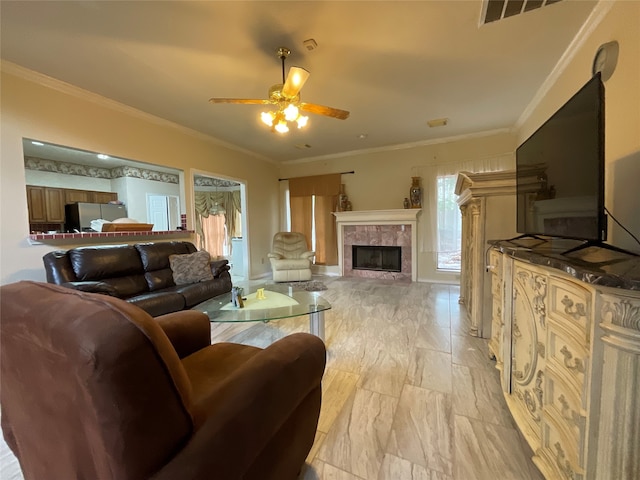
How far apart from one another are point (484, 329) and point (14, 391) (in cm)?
302

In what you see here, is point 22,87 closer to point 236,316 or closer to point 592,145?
point 236,316

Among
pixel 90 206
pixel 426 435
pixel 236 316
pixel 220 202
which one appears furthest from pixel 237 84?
pixel 220 202

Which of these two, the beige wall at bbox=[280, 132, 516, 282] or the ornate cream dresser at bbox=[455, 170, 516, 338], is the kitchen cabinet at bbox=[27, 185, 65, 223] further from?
the ornate cream dresser at bbox=[455, 170, 516, 338]

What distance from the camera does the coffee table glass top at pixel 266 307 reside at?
1931mm

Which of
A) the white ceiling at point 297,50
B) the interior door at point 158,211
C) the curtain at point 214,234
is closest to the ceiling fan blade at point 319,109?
the white ceiling at point 297,50

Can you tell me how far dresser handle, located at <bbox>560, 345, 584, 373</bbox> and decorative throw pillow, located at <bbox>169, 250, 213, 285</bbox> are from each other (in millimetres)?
3350

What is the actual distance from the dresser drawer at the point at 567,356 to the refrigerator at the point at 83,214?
6.47m

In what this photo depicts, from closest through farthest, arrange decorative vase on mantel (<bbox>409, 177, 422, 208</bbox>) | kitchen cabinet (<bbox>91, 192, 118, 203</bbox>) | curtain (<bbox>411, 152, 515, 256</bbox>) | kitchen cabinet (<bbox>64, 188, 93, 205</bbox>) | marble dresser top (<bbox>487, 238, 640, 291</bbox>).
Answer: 1. marble dresser top (<bbox>487, 238, 640, 291</bbox>)
2. curtain (<bbox>411, 152, 515, 256</bbox>)
3. decorative vase on mantel (<bbox>409, 177, 422, 208</bbox>)
4. kitchen cabinet (<bbox>64, 188, 93, 205</bbox>)
5. kitchen cabinet (<bbox>91, 192, 118, 203</bbox>)

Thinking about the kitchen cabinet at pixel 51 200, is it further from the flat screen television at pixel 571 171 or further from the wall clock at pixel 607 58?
the wall clock at pixel 607 58

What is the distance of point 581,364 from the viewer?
882mm

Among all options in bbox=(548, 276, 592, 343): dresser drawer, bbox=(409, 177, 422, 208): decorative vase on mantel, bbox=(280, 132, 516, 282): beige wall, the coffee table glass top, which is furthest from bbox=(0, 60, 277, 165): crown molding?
bbox=(548, 276, 592, 343): dresser drawer

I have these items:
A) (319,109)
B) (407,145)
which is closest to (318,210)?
(407,145)

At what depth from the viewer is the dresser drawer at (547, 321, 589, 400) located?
0.88 meters

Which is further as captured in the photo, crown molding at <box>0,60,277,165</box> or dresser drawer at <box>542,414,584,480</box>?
crown molding at <box>0,60,277,165</box>
